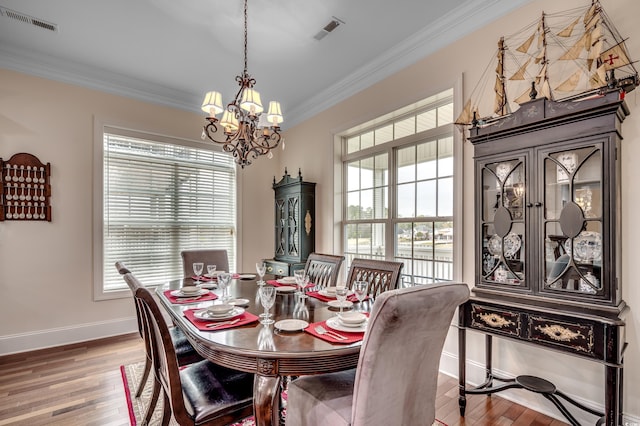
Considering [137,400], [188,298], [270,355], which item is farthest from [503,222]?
[137,400]

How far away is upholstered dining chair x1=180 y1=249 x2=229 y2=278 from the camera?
3146 mm

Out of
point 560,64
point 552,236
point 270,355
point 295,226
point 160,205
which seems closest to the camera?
point 270,355

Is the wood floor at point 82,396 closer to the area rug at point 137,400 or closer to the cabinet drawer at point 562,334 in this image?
the area rug at point 137,400

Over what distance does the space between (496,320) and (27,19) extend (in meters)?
4.22

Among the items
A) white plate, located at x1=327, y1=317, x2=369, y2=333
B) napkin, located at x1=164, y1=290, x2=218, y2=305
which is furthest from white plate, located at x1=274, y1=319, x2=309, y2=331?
napkin, located at x1=164, y1=290, x2=218, y2=305

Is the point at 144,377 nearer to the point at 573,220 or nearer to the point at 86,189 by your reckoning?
the point at 86,189

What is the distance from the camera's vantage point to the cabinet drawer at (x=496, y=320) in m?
1.90

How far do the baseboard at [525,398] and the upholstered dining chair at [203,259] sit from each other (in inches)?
89.5

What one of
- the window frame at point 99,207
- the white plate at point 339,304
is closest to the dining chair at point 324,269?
the white plate at point 339,304

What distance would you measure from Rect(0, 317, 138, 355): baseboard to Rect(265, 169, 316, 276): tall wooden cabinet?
6.05ft

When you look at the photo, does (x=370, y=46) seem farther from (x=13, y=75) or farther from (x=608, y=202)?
(x=13, y=75)

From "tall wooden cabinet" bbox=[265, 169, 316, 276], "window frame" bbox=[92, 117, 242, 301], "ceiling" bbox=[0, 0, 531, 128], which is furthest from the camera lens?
"tall wooden cabinet" bbox=[265, 169, 316, 276]

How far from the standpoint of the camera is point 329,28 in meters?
2.71

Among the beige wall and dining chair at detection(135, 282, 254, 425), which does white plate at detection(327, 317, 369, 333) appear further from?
the beige wall
